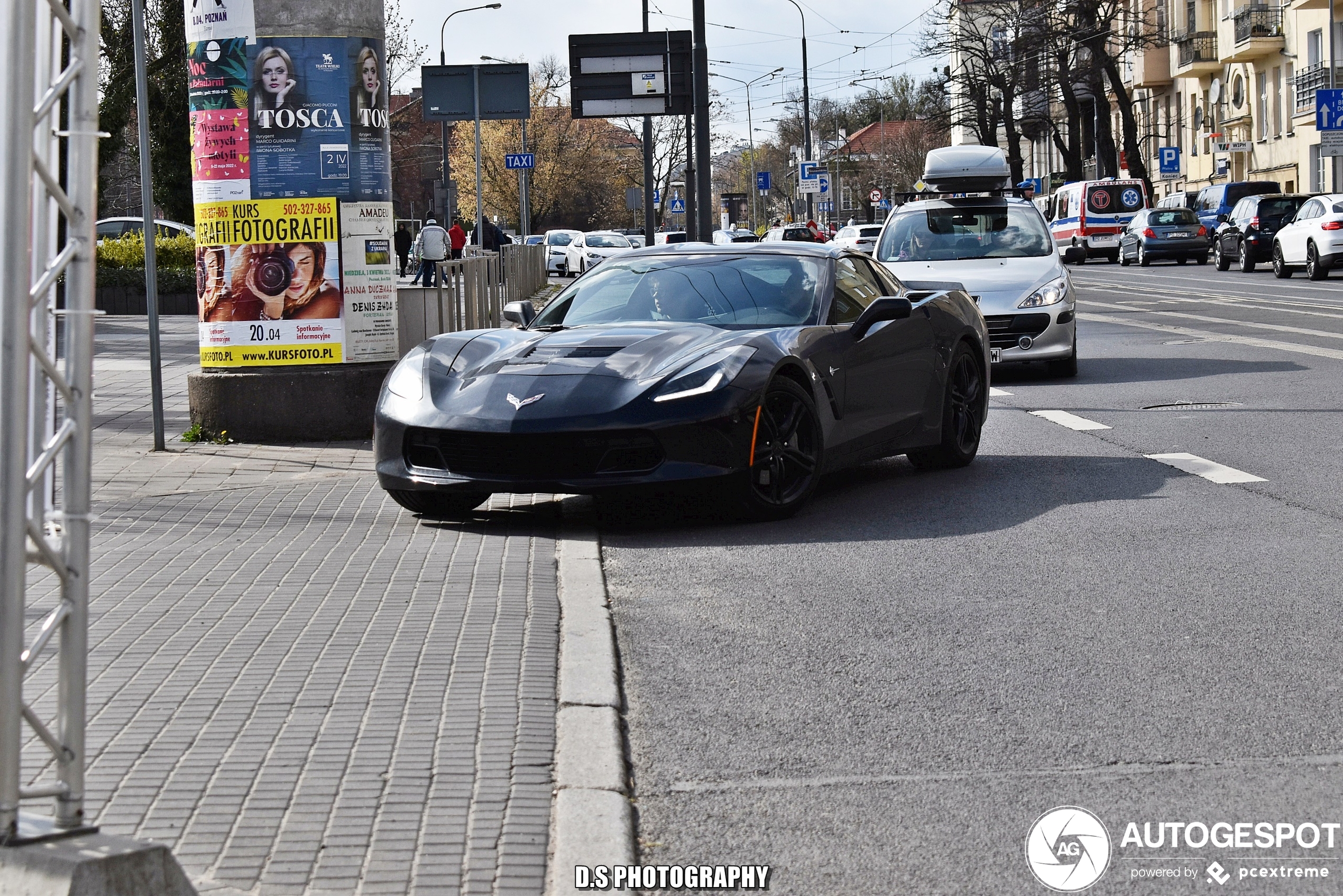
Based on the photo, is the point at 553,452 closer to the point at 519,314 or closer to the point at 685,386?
the point at 685,386

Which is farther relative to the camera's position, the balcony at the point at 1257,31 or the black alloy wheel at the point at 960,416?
the balcony at the point at 1257,31

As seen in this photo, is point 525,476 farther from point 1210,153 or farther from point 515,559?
point 1210,153

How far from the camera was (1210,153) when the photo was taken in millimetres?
70938

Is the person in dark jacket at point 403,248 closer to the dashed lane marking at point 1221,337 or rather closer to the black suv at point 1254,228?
the black suv at point 1254,228

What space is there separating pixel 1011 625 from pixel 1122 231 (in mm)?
49056

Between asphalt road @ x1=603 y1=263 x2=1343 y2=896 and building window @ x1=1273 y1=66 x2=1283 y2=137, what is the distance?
56.2m

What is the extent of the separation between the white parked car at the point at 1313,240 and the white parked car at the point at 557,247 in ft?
84.4

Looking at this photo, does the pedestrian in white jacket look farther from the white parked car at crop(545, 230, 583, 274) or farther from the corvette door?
the white parked car at crop(545, 230, 583, 274)

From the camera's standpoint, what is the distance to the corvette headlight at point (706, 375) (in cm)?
761

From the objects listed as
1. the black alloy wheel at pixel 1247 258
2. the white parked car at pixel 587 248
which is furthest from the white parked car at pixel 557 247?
the black alloy wheel at pixel 1247 258

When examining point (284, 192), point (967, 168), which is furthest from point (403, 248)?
point (284, 192)

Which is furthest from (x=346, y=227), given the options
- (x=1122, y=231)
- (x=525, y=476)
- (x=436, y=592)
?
(x=1122, y=231)

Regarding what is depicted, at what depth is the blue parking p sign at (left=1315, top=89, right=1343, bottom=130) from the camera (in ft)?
137

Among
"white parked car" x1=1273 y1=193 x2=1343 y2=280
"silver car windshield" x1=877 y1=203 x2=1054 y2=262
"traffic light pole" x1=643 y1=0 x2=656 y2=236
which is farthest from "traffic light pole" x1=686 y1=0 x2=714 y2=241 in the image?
"white parked car" x1=1273 y1=193 x2=1343 y2=280
